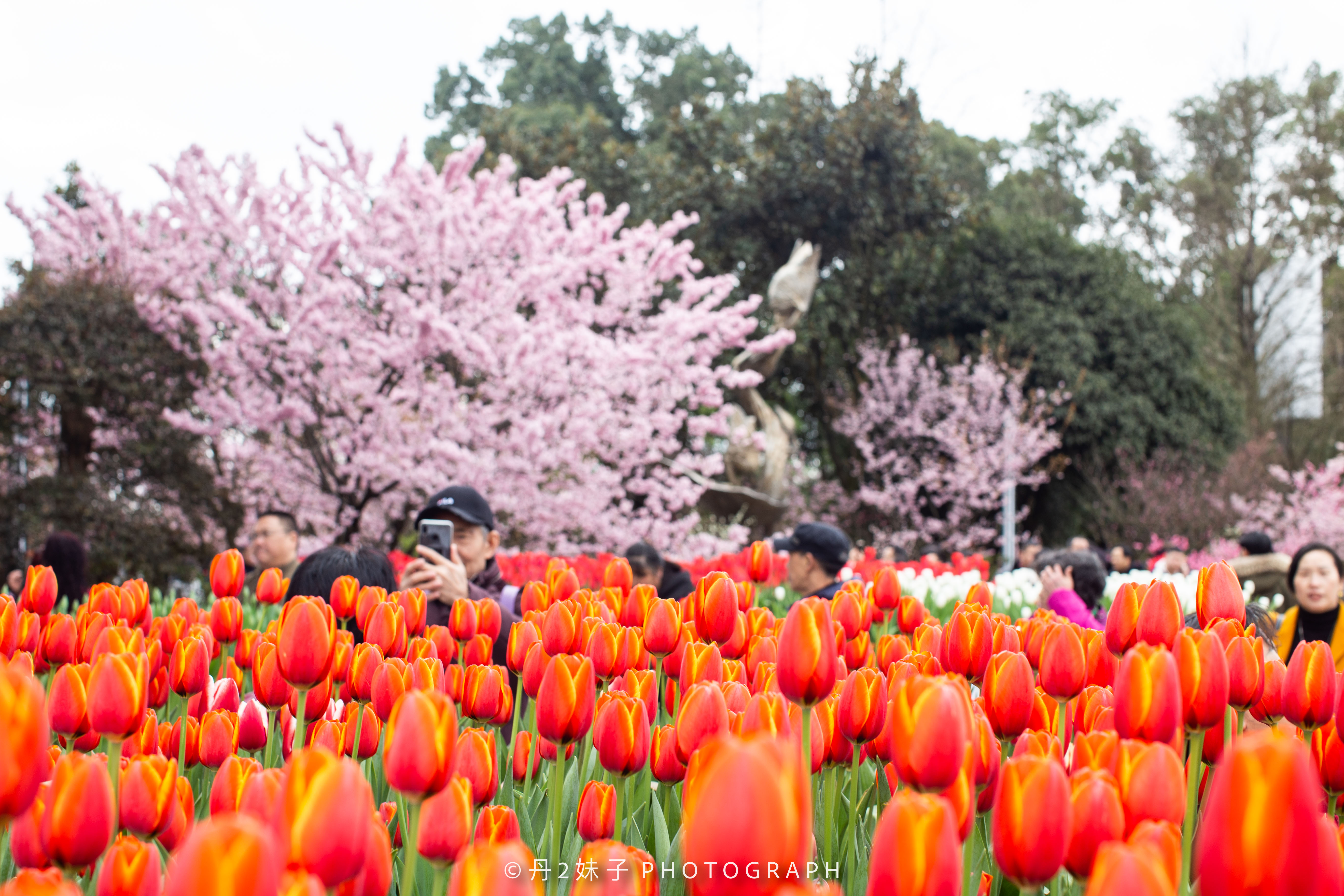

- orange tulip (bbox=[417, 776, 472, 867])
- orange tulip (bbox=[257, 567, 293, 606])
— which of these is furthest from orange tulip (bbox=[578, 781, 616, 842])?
orange tulip (bbox=[257, 567, 293, 606])

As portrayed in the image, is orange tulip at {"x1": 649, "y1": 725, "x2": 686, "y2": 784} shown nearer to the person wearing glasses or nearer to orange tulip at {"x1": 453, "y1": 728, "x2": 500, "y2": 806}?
orange tulip at {"x1": 453, "y1": 728, "x2": 500, "y2": 806}

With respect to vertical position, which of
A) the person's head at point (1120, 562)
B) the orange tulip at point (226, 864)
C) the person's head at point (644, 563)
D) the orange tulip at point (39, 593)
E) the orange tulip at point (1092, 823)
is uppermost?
the person's head at point (1120, 562)

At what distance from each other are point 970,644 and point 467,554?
3.13 m

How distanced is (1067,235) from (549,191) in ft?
51.4

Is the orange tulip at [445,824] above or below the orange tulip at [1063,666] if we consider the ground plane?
below

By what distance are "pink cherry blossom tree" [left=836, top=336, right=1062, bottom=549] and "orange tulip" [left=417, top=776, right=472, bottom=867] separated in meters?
19.9

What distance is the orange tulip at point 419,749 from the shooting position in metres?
0.98

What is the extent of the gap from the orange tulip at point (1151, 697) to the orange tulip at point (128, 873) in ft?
3.23

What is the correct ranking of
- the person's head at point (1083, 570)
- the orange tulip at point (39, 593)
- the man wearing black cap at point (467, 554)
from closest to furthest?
the orange tulip at point (39, 593)
the man wearing black cap at point (467, 554)
the person's head at point (1083, 570)

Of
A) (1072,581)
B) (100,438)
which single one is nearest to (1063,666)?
(1072,581)

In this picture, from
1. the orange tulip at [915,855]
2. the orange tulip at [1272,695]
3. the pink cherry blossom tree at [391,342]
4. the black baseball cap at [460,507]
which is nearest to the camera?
the orange tulip at [915,855]

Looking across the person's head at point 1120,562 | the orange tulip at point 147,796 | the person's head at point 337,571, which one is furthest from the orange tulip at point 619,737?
the person's head at point 1120,562

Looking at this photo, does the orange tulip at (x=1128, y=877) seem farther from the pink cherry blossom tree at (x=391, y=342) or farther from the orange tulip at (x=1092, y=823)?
the pink cherry blossom tree at (x=391, y=342)

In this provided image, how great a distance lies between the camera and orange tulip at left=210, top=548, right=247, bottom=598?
108 inches
